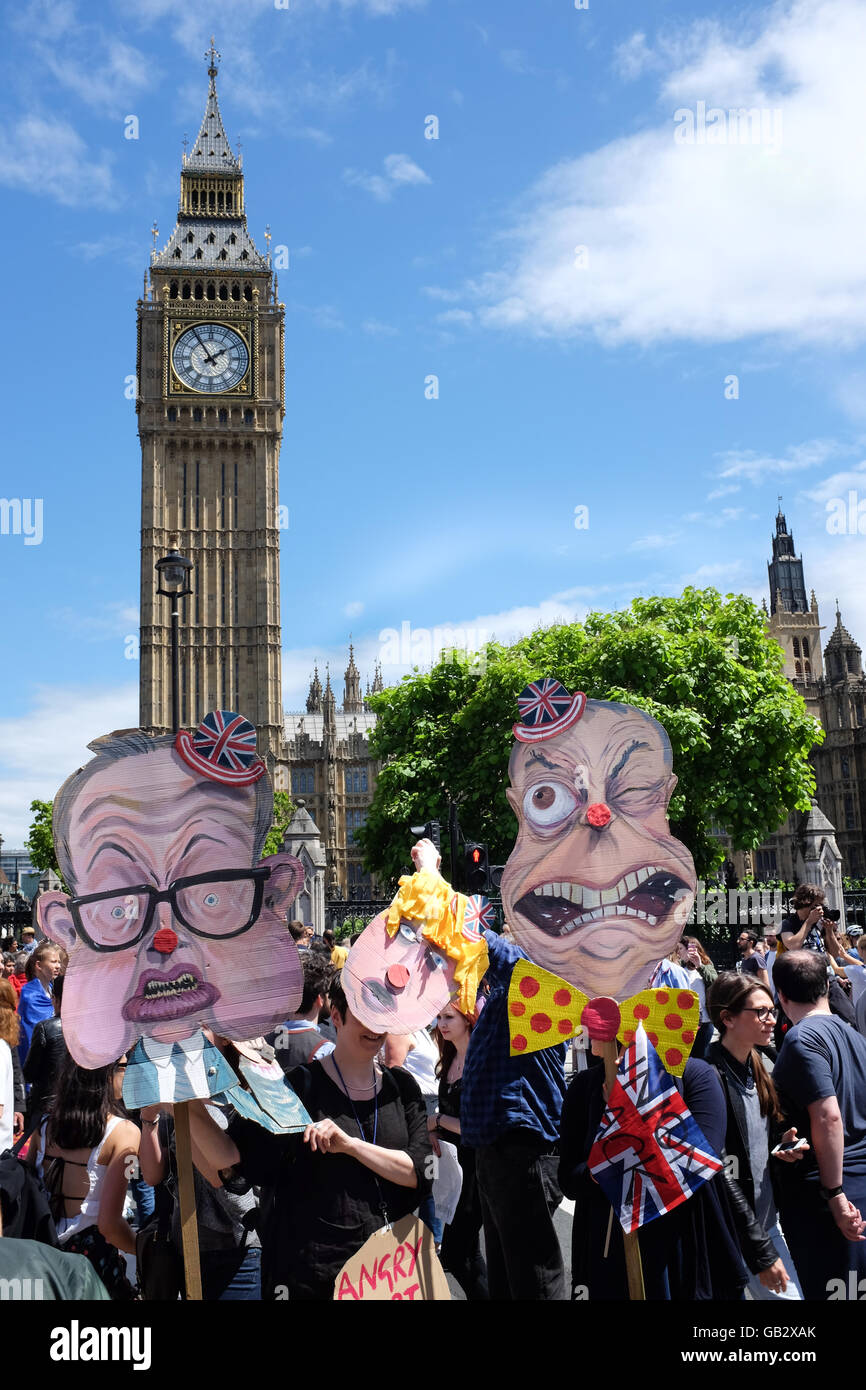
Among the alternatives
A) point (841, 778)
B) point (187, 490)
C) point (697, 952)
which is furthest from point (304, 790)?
point (697, 952)

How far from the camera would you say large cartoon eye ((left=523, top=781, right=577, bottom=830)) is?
16.1 ft

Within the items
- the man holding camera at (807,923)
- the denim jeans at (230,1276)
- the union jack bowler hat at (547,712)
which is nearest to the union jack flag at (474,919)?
the union jack bowler hat at (547,712)

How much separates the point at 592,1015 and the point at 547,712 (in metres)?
1.24

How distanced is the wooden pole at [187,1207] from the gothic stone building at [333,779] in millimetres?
70895

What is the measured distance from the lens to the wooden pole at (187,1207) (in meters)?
4.09

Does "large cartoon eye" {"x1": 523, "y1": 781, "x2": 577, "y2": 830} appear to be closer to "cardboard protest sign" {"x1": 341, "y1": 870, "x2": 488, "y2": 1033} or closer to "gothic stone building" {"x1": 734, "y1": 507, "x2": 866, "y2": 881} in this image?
"cardboard protest sign" {"x1": 341, "y1": 870, "x2": 488, "y2": 1033}

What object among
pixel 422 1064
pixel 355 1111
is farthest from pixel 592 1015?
pixel 422 1064

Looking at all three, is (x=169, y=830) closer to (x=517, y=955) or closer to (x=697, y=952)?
(x=517, y=955)

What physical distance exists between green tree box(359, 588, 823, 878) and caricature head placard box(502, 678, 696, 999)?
71.3 ft

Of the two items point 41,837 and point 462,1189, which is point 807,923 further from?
point 41,837

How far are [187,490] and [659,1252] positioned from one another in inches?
2633

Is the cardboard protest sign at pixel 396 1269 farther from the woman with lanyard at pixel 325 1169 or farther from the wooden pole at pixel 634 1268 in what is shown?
the wooden pole at pixel 634 1268

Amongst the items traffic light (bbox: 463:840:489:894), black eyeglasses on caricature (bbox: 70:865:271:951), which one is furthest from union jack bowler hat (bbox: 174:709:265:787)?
traffic light (bbox: 463:840:489:894)

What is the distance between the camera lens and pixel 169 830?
4.48 metres
